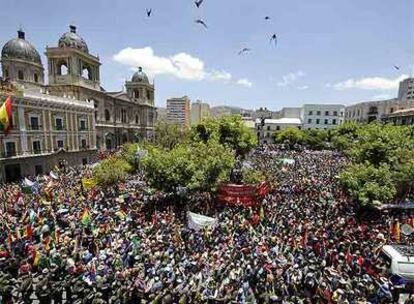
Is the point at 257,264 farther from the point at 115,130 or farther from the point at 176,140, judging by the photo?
the point at 115,130

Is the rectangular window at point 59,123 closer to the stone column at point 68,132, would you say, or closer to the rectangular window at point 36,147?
the stone column at point 68,132

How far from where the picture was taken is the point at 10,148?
2819 cm

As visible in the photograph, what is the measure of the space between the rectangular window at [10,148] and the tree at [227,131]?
17.3m

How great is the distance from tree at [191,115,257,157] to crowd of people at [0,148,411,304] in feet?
43.1

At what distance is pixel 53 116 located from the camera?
1314 inches

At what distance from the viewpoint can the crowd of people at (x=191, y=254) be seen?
29.4 feet

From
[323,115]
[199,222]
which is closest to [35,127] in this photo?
[199,222]

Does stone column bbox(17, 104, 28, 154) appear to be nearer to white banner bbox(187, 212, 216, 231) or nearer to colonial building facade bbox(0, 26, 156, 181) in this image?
colonial building facade bbox(0, 26, 156, 181)

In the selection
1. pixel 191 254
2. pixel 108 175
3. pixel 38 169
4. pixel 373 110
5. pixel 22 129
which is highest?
pixel 373 110

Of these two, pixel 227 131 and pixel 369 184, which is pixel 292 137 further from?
pixel 369 184

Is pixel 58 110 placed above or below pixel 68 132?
above

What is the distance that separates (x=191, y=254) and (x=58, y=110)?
95.5 feet

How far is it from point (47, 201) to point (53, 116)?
60.3 ft

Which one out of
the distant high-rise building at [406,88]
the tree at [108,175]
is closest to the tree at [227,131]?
the tree at [108,175]
